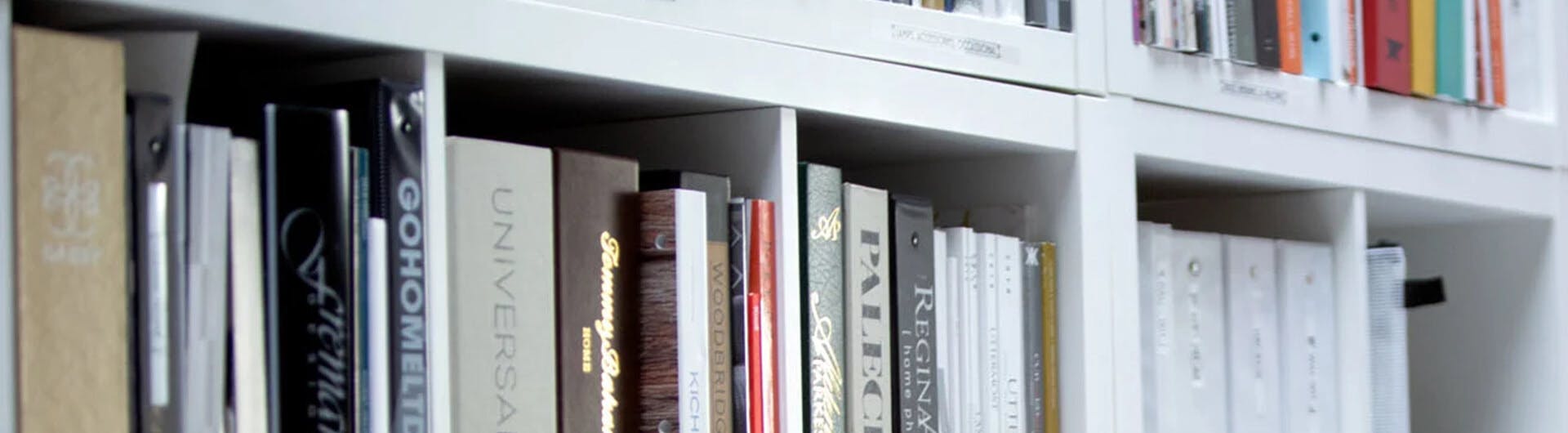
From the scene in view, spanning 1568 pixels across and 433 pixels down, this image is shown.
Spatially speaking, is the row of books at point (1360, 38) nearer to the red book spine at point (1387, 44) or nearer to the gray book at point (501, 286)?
the red book spine at point (1387, 44)

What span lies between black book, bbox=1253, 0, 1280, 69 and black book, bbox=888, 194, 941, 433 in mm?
423

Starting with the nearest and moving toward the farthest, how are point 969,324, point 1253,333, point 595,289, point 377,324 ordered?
point 377,324, point 595,289, point 969,324, point 1253,333

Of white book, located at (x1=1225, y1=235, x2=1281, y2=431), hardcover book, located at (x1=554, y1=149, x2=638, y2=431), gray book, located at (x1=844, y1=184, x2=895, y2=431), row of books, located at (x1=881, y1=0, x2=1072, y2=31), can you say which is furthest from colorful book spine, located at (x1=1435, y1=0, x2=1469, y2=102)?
hardcover book, located at (x1=554, y1=149, x2=638, y2=431)

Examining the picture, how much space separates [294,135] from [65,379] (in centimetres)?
17

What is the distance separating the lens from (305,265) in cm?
98

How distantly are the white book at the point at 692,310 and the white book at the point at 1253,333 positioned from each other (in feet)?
2.11

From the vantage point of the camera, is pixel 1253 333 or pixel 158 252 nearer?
pixel 158 252

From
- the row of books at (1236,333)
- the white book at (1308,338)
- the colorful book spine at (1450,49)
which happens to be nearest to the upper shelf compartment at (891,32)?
the row of books at (1236,333)

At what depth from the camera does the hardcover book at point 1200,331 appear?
1.63m

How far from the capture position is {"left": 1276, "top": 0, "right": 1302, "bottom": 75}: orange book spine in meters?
1.68

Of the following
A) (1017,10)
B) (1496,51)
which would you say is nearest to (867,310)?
(1017,10)

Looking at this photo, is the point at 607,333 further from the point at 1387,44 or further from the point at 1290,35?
the point at 1387,44

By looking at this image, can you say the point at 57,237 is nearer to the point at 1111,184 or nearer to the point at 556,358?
the point at 556,358

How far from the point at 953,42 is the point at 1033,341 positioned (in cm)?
23
